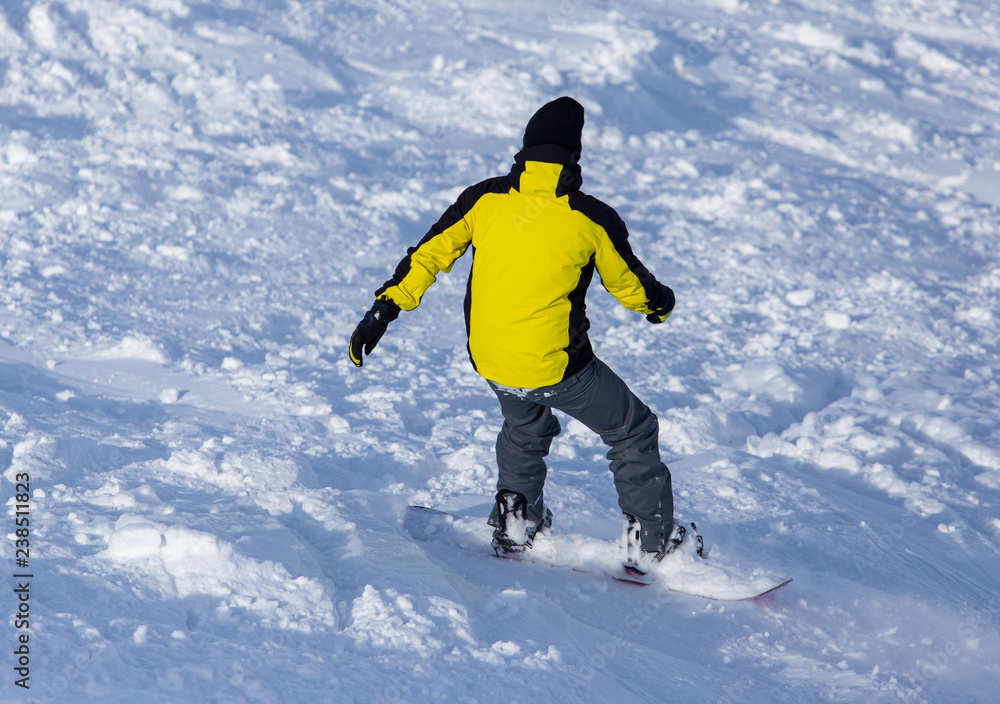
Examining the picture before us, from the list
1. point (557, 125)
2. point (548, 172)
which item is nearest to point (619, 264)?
point (548, 172)

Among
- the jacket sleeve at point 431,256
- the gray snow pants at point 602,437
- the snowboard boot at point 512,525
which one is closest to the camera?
the jacket sleeve at point 431,256

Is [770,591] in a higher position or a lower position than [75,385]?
lower

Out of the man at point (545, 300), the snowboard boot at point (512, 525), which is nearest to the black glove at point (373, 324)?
the man at point (545, 300)

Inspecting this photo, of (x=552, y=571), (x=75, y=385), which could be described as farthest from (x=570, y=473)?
(x=75, y=385)

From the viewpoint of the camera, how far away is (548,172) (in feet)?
7.24

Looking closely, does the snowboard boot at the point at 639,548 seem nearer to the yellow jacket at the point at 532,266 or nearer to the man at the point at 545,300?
the man at the point at 545,300

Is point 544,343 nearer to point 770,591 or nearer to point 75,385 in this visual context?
point 770,591

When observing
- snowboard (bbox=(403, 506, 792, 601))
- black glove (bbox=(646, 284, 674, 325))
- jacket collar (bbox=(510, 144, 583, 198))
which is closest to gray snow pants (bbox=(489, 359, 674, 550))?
snowboard (bbox=(403, 506, 792, 601))

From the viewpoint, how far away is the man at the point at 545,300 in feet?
7.32

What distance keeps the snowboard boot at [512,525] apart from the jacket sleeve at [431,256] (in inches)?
35.6

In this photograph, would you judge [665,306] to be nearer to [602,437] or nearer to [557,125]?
[602,437]

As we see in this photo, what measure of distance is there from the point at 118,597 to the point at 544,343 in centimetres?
146

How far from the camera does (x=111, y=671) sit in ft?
5.75

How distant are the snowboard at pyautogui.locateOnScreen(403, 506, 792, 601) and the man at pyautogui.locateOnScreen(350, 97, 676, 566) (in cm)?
8
